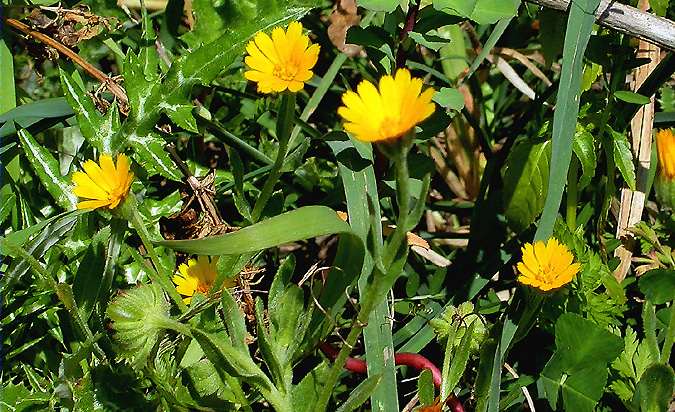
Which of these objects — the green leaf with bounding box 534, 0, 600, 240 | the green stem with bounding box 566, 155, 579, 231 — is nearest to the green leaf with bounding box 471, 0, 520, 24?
the green leaf with bounding box 534, 0, 600, 240

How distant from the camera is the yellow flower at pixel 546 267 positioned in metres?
1.52

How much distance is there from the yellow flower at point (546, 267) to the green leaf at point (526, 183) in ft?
0.61

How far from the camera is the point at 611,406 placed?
174cm

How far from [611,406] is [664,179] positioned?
1.54 feet

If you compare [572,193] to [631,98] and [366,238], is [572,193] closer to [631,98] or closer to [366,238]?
[631,98]

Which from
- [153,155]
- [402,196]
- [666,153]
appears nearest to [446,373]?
[402,196]

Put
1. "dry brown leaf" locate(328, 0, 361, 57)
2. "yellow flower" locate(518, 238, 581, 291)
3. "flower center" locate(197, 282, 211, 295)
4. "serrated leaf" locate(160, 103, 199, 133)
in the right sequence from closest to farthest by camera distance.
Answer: "yellow flower" locate(518, 238, 581, 291) < "flower center" locate(197, 282, 211, 295) < "serrated leaf" locate(160, 103, 199, 133) < "dry brown leaf" locate(328, 0, 361, 57)

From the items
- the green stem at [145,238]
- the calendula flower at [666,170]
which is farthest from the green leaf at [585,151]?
the green stem at [145,238]

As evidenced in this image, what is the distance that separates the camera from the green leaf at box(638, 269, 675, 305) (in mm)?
1657

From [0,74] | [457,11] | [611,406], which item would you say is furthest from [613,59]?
[0,74]

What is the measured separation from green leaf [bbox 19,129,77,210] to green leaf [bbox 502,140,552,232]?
34.3 inches

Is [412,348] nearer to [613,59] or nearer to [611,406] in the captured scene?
[611,406]

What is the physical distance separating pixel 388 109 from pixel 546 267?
0.48 metres

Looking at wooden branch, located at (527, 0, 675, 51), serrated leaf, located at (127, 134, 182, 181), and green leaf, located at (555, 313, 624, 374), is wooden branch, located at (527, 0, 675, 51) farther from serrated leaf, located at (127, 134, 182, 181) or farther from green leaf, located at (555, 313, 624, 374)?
serrated leaf, located at (127, 134, 182, 181)
